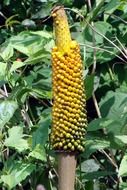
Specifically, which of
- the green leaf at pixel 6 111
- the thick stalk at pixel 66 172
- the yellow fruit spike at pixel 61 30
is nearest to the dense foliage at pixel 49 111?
the green leaf at pixel 6 111

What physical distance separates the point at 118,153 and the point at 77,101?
1.15m

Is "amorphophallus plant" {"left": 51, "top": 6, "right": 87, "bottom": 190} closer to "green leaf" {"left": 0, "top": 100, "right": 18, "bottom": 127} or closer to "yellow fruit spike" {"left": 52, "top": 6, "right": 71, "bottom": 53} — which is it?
"yellow fruit spike" {"left": 52, "top": 6, "right": 71, "bottom": 53}

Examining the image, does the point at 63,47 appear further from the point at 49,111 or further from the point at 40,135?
the point at 49,111

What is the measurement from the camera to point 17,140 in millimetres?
1969

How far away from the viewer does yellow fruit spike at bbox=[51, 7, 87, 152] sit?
140 cm

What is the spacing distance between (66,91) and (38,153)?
20.3 inches

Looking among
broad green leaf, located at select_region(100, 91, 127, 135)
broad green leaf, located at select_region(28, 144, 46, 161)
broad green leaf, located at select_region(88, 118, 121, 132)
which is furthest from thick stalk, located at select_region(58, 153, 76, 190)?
broad green leaf, located at select_region(100, 91, 127, 135)

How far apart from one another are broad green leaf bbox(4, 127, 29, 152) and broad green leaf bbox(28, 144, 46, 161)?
6 centimetres

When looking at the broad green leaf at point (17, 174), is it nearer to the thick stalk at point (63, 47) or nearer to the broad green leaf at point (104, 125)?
the broad green leaf at point (104, 125)

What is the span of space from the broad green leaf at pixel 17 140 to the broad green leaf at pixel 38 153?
0.19 ft

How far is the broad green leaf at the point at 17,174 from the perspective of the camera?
75.4 inches

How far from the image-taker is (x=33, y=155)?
1871 mm

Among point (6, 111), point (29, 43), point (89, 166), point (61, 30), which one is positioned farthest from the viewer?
point (89, 166)

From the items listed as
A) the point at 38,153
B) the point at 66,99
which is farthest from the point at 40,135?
the point at 66,99
